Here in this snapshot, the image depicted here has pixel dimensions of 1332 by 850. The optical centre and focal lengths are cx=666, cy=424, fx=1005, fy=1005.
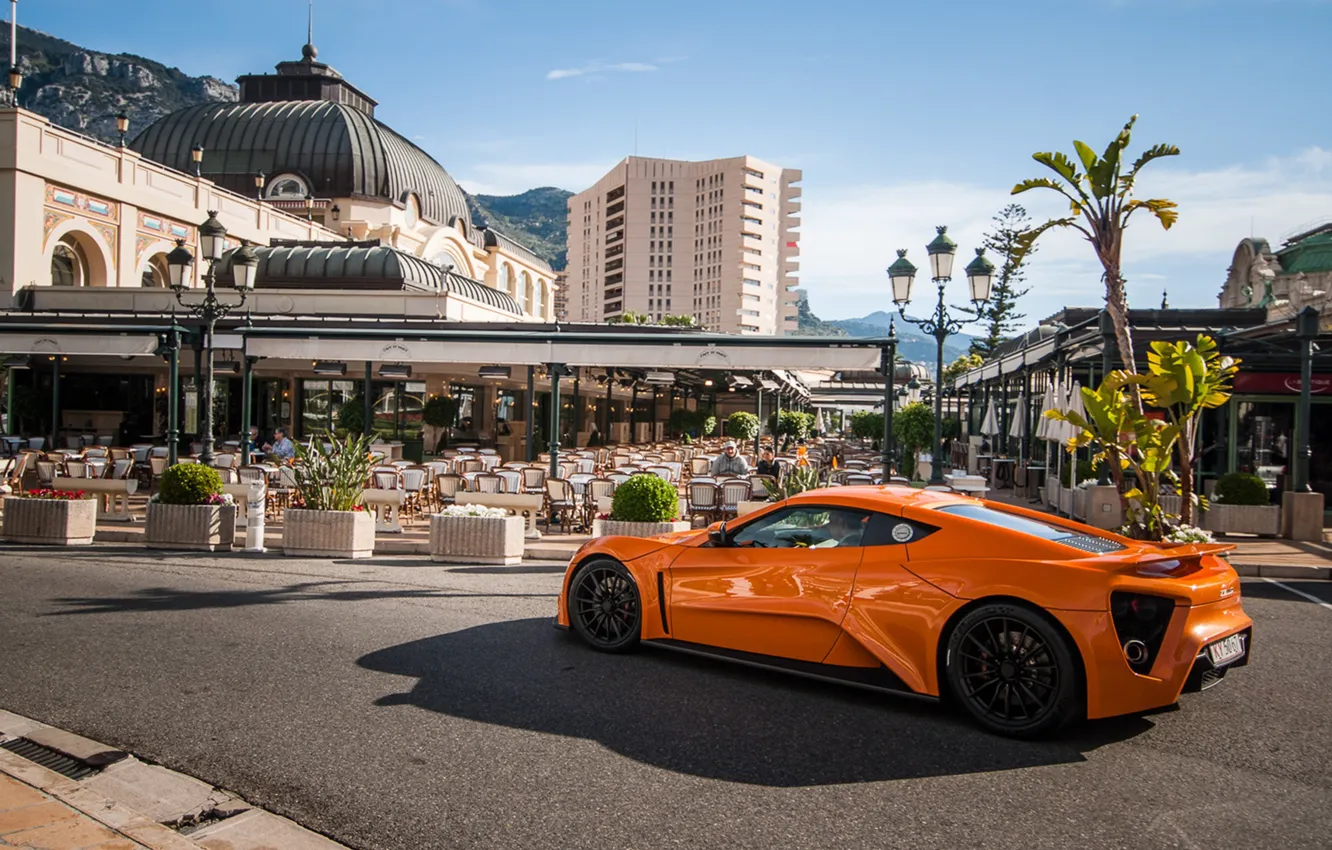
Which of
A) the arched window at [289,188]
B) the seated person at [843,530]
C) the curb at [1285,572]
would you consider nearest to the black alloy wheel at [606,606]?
the seated person at [843,530]

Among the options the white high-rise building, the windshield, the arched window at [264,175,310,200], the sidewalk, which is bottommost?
the sidewalk

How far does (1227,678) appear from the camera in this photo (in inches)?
263

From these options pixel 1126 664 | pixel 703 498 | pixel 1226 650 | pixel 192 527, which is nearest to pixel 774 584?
pixel 1126 664

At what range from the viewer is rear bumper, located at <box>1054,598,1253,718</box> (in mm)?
5172

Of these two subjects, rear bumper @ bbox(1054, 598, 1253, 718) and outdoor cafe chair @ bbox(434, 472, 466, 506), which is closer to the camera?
rear bumper @ bbox(1054, 598, 1253, 718)

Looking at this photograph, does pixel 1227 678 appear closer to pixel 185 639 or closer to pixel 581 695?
pixel 581 695

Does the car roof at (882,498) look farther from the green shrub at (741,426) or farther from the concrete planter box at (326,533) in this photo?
the green shrub at (741,426)

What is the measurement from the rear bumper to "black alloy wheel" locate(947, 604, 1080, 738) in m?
0.10

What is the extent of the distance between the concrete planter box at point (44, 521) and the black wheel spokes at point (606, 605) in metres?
8.98

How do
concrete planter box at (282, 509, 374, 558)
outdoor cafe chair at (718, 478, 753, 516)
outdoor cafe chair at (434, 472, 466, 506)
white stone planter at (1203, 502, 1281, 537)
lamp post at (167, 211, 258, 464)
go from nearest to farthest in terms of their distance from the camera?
concrete planter box at (282, 509, 374, 558) < outdoor cafe chair at (718, 478, 753, 516) < white stone planter at (1203, 502, 1281, 537) < lamp post at (167, 211, 258, 464) < outdoor cafe chair at (434, 472, 466, 506)

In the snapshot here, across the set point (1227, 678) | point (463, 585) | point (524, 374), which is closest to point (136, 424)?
point (524, 374)

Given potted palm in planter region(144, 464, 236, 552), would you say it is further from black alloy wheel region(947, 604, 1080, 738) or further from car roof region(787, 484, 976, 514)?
black alloy wheel region(947, 604, 1080, 738)

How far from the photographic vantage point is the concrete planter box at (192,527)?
12719mm

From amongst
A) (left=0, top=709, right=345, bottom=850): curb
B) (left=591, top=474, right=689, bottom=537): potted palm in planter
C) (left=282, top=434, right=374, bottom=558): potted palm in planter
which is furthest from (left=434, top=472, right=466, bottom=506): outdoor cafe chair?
(left=0, top=709, right=345, bottom=850): curb
